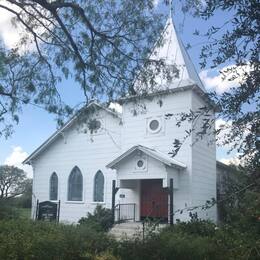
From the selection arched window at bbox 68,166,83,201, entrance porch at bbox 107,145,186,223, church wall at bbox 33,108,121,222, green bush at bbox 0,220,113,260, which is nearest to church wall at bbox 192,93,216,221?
entrance porch at bbox 107,145,186,223

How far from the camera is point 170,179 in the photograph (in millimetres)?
22016

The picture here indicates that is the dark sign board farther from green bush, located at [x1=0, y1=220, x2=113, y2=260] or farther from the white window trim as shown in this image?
green bush, located at [x1=0, y1=220, x2=113, y2=260]

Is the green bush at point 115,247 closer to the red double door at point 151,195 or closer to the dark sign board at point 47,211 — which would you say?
the dark sign board at point 47,211

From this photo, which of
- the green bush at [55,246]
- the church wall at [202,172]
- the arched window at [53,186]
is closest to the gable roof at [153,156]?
the church wall at [202,172]

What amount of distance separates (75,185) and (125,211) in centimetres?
507

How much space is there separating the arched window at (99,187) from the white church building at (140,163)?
0.06m

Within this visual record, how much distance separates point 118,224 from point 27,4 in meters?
13.2

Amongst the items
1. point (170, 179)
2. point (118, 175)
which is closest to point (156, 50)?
point (170, 179)

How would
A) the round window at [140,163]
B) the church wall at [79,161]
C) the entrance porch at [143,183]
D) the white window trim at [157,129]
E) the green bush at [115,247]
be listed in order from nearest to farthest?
the green bush at [115,247] → the entrance porch at [143,183] → the round window at [140,163] → the white window trim at [157,129] → the church wall at [79,161]

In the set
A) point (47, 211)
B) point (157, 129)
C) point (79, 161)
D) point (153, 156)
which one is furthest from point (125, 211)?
point (79, 161)

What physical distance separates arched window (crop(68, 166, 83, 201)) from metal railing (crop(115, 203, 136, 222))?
13.6 feet

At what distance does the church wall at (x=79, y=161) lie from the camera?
2672 centimetres

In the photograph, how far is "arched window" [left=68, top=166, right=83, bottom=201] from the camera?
2803 centimetres

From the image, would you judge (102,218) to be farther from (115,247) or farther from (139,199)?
(115,247)
